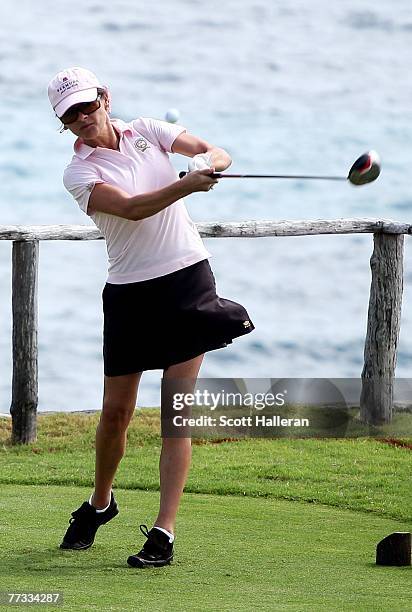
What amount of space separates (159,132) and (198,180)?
0.49 meters

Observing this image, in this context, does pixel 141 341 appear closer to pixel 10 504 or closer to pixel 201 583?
pixel 201 583

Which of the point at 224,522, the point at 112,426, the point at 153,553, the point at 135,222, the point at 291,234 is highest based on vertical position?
the point at 291,234

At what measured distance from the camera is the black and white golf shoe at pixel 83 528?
465 cm

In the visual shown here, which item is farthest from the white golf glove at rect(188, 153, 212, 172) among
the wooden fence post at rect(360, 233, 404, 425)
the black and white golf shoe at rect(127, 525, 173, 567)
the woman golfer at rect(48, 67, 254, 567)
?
the wooden fence post at rect(360, 233, 404, 425)

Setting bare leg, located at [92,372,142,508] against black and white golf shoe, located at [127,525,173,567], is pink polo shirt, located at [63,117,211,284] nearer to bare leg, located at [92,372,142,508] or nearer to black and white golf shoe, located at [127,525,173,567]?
bare leg, located at [92,372,142,508]

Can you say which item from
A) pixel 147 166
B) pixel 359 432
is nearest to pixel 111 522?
pixel 147 166

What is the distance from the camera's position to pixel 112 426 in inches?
183

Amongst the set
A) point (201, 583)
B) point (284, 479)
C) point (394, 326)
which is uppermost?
point (394, 326)

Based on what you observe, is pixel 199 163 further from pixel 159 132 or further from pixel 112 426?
pixel 112 426

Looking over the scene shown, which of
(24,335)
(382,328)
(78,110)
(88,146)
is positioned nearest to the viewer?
(78,110)

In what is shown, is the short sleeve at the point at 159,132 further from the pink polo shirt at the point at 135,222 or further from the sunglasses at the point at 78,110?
the sunglasses at the point at 78,110

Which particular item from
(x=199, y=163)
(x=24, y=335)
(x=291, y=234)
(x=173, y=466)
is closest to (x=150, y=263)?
(x=199, y=163)

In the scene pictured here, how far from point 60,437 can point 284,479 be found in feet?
6.13

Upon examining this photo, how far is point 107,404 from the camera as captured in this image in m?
4.63
